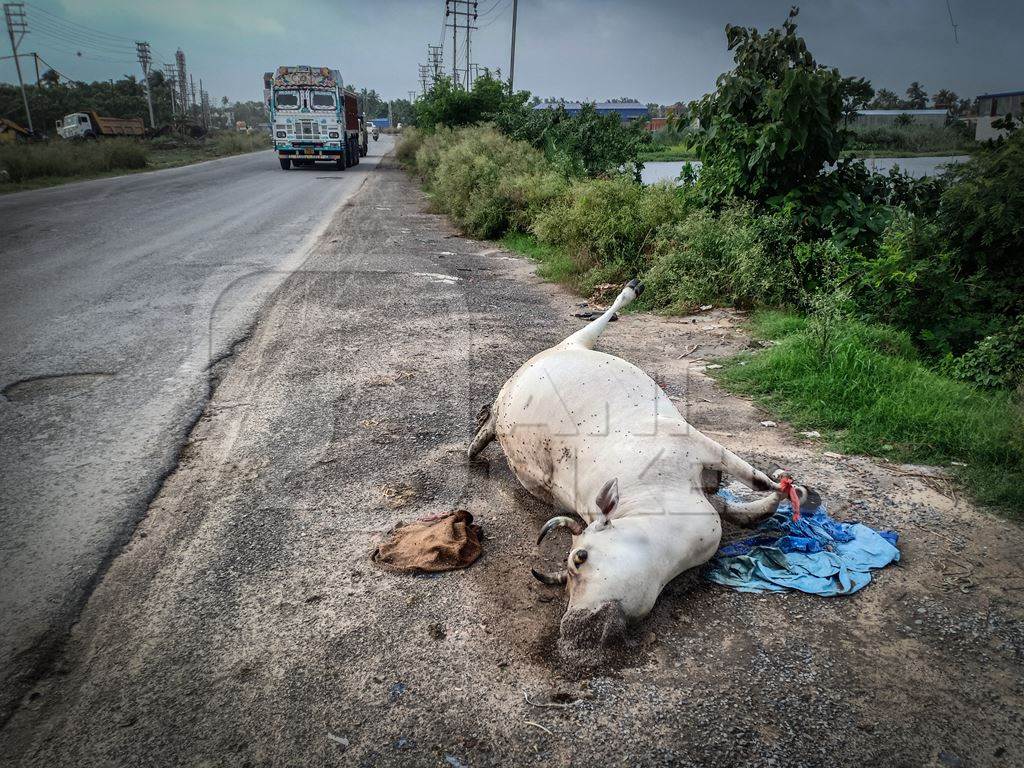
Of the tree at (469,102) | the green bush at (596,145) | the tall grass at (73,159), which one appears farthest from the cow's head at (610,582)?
the tree at (469,102)

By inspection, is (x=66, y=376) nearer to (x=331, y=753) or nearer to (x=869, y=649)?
(x=331, y=753)

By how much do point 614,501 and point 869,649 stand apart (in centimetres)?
117

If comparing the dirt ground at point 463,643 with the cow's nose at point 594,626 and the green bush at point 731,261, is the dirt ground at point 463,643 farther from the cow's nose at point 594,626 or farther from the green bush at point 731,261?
the green bush at point 731,261

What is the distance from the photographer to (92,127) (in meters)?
40.1

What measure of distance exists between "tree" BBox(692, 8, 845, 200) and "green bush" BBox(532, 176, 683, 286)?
647mm

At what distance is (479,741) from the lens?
93.0 inches

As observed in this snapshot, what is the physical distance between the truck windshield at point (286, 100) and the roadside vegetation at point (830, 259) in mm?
16467

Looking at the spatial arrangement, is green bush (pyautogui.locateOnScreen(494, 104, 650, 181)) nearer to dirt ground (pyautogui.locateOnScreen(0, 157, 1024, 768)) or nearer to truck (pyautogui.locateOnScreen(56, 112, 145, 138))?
dirt ground (pyautogui.locateOnScreen(0, 157, 1024, 768))

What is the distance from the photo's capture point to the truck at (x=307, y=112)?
2462cm

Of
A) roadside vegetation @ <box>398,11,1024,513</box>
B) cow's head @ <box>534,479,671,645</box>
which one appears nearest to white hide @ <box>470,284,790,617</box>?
cow's head @ <box>534,479,671,645</box>

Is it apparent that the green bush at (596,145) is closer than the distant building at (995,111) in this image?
No

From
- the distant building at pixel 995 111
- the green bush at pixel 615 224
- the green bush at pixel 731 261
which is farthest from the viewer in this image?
the green bush at pixel 615 224

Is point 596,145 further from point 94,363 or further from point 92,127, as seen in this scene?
point 92,127

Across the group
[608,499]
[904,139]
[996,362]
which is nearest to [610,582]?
[608,499]
